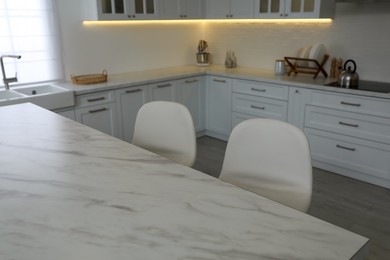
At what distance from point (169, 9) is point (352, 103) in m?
2.27

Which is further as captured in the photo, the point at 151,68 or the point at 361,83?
the point at 151,68

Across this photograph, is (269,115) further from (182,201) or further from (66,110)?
(182,201)

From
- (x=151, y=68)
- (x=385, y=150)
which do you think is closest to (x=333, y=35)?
(x=385, y=150)

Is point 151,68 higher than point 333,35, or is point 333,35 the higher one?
point 333,35

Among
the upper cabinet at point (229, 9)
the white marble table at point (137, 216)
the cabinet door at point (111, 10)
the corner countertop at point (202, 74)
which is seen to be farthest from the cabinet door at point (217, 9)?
the white marble table at point (137, 216)

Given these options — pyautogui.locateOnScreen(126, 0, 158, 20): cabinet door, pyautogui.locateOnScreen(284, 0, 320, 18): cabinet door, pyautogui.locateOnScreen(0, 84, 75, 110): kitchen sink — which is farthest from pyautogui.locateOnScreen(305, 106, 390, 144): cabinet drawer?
pyautogui.locateOnScreen(0, 84, 75, 110): kitchen sink

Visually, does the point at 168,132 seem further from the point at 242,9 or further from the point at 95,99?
the point at 242,9

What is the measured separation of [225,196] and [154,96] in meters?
2.87

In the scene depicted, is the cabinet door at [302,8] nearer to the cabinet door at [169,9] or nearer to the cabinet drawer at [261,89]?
the cabinet drawer at [261,89]

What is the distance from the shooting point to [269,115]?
12.9ft

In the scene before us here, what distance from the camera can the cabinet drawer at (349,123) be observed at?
10.3 feet

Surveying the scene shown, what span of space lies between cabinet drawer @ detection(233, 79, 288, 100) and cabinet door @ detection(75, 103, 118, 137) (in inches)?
55.6

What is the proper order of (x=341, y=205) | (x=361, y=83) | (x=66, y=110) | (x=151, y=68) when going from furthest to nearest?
(x=151, y=68), (x=361, y=83), (x=66, y=110), (x=341, y=205)

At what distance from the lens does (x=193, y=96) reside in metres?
4.39
